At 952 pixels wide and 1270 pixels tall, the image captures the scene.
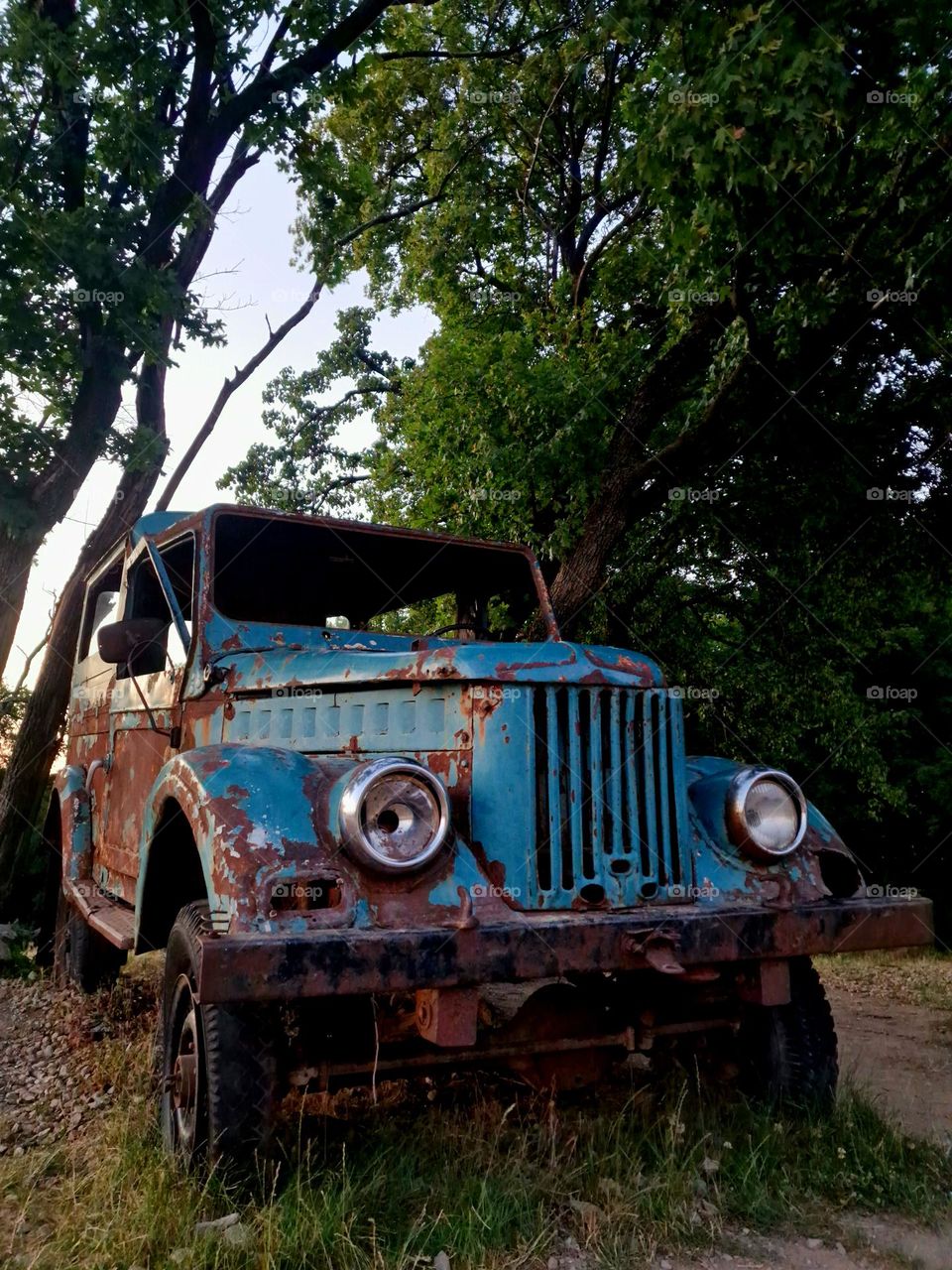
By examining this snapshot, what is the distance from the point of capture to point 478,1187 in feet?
9.64

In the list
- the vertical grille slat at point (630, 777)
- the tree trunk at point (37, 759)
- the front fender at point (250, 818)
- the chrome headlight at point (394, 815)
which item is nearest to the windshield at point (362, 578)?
the front fender at point (250, 818)

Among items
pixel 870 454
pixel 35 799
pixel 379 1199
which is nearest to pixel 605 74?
pixel 870 454

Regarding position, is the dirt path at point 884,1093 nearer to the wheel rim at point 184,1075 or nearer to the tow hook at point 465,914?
the tow hook at point 465,914

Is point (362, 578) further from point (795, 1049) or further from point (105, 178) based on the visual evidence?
point (105, 178)

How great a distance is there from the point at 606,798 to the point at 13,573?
5384 mm

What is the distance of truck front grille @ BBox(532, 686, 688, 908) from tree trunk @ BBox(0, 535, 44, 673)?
Result: 507 cm

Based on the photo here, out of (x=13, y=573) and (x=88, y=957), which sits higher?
(x=13, y=573)

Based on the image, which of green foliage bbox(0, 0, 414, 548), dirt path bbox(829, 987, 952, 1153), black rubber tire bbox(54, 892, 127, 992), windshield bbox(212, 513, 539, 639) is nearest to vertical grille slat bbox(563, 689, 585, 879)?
dirt path bbox(829, 987, 952, 1153)

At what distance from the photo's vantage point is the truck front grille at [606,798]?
3174mm

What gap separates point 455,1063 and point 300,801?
953 millimetres

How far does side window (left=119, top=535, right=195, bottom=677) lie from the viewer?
14.3ft

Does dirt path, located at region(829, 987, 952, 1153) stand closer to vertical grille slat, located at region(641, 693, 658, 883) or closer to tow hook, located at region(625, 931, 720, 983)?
tow hook, located at region(625, 931, 720, 983)

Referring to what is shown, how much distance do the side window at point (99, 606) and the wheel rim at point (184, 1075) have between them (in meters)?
2.70

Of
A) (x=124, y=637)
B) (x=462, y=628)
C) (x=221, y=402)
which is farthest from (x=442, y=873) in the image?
(x=221, y=402)
